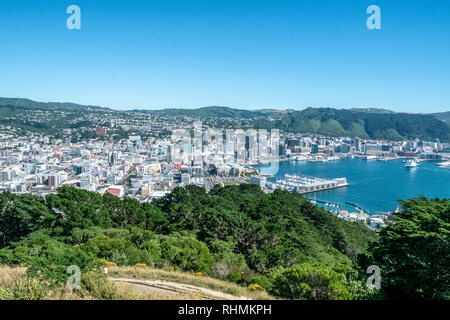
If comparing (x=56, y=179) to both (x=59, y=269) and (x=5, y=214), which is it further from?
(x=59, y=269)

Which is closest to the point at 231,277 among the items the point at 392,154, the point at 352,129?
the point at 392,154

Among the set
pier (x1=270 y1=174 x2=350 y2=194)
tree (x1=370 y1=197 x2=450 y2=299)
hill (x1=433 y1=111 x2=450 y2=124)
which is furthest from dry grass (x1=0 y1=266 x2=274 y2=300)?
hill (x1=433 y1=111 x2=450 y2=124)

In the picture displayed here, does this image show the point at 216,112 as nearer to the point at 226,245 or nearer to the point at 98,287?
the point at 226,245

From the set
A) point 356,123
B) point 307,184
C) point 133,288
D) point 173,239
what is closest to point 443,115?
point 356,123
